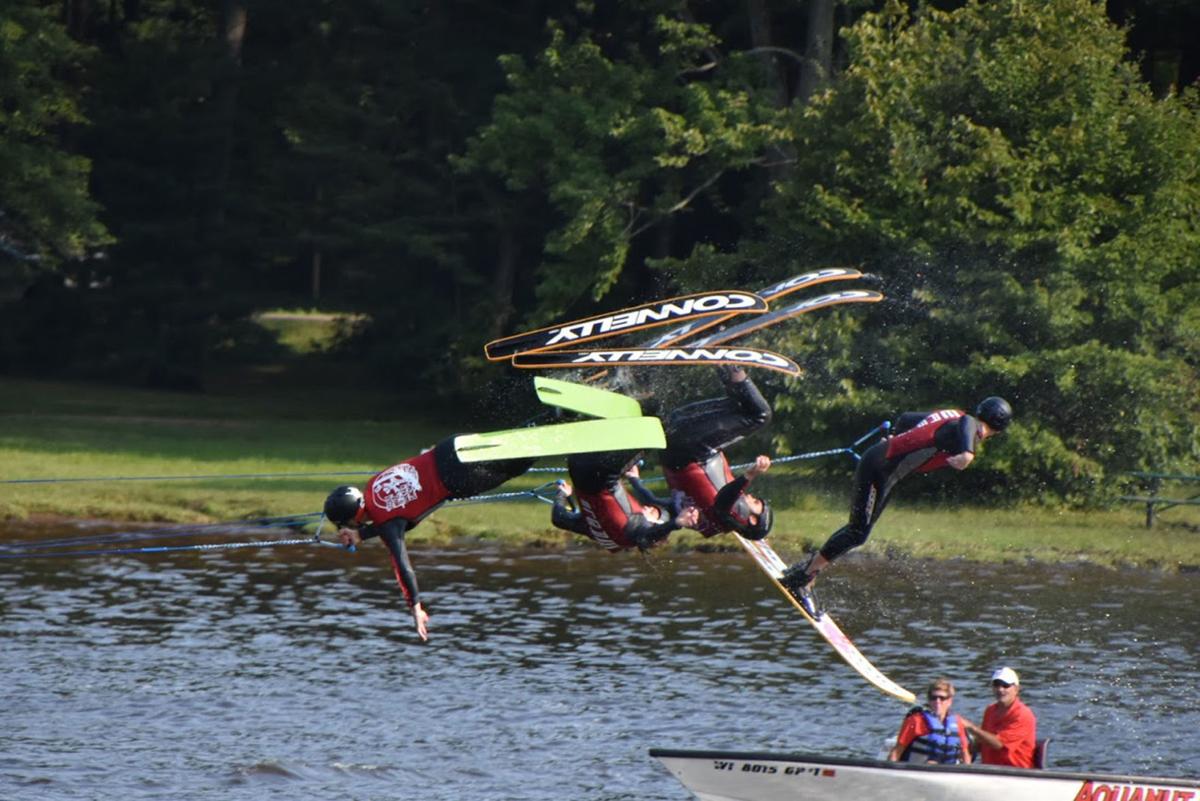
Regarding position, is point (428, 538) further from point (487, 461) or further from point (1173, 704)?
point (487, 461)

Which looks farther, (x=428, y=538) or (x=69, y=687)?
(x=428, y=538)

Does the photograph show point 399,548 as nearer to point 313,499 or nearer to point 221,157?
point 313,499

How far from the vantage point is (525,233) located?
52.6 meters

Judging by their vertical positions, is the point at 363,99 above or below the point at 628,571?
above

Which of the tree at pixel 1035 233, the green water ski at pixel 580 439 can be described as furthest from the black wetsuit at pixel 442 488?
the tree at pixel 1035 233

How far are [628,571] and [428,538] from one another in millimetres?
4054

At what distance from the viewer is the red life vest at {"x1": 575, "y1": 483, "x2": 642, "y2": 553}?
18.3 metres

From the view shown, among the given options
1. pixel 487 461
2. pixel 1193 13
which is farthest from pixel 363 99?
pixel 487 461

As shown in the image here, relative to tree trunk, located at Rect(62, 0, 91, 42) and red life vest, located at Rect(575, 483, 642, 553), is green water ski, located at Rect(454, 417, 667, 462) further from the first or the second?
tree trunk, located at Rect(62, 0, 91, 42)

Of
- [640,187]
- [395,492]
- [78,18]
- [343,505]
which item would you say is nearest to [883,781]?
[395,492]

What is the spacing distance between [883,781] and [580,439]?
15.0ft

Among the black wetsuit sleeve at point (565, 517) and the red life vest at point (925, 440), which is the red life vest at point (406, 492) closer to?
the black wetsuit sleeve at point (565, 517)

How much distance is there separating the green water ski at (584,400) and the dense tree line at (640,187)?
1695cm

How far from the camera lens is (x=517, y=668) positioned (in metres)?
26.2
